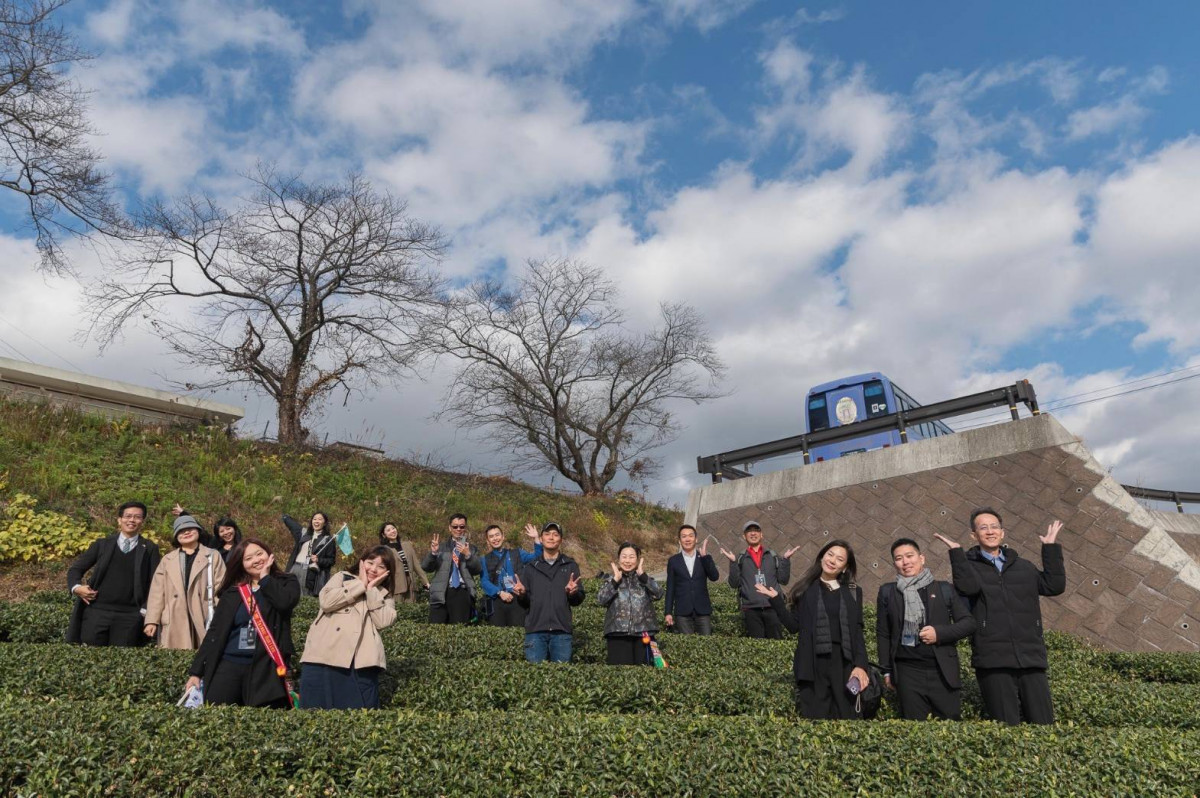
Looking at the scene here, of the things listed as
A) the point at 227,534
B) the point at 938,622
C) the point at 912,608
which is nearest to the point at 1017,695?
the point at 938,622

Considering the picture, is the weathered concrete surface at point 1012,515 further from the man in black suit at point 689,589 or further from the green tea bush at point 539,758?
the green tea bush at point 539,758

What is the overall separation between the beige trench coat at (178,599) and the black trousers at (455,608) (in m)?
3.54

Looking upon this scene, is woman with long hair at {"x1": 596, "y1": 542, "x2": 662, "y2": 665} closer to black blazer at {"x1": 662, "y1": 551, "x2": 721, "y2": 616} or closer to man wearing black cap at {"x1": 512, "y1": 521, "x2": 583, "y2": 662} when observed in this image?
man wearing black cap at {"x1": 512, "y1": 521, "x2": 583, "y2": 662}

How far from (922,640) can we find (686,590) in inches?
165

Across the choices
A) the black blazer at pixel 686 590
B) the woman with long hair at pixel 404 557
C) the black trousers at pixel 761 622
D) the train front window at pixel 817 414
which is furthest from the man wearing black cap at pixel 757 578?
the train front window at pixel 817 414

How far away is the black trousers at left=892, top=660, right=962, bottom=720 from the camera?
5.44m

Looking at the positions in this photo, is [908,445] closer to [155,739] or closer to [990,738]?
[990,738]

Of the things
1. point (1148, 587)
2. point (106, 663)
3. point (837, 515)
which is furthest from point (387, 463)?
point (1148, 587)

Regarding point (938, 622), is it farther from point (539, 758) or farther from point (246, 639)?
point (246, 639)

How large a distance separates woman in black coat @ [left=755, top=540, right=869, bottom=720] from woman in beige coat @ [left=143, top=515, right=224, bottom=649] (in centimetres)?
525

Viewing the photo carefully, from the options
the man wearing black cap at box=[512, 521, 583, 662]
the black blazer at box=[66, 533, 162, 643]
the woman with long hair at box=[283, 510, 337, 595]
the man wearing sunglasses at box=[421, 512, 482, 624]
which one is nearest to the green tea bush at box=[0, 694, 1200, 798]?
the man wearing black cap at box=[512, 521, 583, 662]

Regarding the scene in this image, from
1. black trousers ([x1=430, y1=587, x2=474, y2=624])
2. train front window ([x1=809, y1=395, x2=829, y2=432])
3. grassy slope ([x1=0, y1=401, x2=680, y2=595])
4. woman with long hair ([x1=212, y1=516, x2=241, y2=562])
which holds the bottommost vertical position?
black trousers ([x1=430, y1=587, x2=474, y2=624])

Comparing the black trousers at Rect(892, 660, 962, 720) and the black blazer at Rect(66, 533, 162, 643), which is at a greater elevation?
the black blazer at Rect(66, 533, 162, 643)

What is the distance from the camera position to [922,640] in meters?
5.43
